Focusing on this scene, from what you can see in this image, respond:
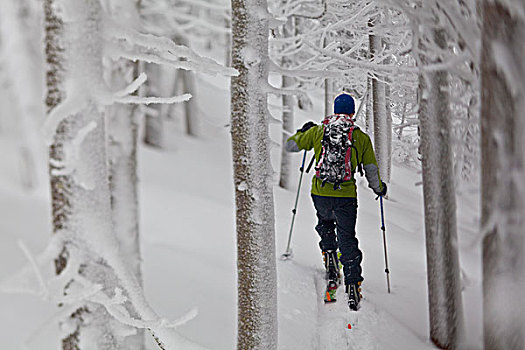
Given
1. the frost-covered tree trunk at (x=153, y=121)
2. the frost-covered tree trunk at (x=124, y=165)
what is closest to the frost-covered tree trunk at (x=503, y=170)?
the frost-covered tree trunk at (x=124, y=165)

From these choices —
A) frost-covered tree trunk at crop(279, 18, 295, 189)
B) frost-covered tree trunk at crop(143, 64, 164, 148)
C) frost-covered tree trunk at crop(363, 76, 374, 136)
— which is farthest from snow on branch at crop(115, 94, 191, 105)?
frost-covered tree trunk at crop(143, 64, 164, 148)

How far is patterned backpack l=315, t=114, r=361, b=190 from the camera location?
1.47 meters

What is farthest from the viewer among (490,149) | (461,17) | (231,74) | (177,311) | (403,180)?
(177,311)

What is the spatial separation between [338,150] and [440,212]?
0.35 meters

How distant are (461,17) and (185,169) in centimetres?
241

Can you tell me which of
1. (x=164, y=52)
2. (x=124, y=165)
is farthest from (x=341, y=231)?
(x=124, y=165)

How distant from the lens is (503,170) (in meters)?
1.00

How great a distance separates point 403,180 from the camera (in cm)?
144

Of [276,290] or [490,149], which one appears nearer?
[490,149]

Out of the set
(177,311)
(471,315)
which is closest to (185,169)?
(177,311)

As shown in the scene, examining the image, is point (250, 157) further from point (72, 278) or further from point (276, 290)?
point (72, 278)

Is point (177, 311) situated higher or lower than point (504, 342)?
lower

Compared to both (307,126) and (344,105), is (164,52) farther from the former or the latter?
(344,105)

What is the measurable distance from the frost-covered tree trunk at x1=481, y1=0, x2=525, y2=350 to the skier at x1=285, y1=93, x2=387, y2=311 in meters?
0.45
